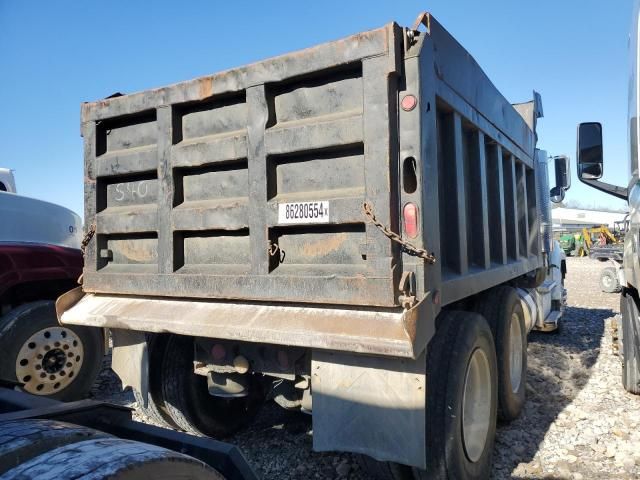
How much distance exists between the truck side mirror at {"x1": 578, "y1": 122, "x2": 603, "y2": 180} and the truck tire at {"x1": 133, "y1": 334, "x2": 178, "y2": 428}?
4007 millimetres

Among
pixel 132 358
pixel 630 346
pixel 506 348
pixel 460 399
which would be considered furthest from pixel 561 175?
pixel 132 358

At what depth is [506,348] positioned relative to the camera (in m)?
4.05

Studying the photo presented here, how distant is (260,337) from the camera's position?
2576mm

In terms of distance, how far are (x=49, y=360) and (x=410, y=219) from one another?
3.89 meters

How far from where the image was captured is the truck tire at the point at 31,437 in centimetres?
133

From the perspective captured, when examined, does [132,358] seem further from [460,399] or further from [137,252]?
[460,399]

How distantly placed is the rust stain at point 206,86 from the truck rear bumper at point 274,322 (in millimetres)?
1262

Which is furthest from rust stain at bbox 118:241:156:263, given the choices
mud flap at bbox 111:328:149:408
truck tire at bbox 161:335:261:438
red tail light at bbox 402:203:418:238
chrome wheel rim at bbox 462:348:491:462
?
chrome wheel rim at bbox 462:348:491:462

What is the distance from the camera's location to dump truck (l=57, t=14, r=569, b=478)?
2.42 meters

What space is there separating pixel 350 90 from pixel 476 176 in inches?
59.0

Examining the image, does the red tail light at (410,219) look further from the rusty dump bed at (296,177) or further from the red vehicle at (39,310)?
the red vehicle at (39,310)

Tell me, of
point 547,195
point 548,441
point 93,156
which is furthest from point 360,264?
point 547,195

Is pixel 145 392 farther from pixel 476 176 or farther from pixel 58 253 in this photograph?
pixel 476 176

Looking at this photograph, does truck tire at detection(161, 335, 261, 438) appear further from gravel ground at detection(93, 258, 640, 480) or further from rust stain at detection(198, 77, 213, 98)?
rust stain at detection(198, 77, 213, 98)
